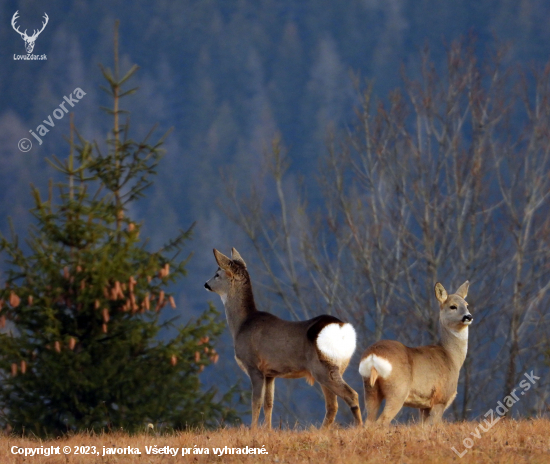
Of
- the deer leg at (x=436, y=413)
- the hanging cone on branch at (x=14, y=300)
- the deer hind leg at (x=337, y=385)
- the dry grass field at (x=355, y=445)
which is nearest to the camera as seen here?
the dry grass field at (x=355, y=445)

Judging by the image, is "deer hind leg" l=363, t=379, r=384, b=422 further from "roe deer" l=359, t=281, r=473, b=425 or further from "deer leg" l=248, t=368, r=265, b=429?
"deer leg" l=248, t=368, r=265, b=429

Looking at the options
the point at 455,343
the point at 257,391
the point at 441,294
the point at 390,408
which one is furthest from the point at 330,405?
the point at 441,294

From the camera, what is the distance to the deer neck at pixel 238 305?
10156 millimetres

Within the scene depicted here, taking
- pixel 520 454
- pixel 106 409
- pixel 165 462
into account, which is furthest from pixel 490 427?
pixel 106 409

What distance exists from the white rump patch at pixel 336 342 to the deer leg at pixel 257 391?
0.98m

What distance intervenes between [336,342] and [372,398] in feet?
3.44

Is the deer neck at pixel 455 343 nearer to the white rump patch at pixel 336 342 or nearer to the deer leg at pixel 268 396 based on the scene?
the white rump patch at pixel 336 342

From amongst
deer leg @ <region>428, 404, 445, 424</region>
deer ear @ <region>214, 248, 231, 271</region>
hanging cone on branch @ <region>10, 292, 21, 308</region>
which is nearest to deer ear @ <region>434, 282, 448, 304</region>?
deer leg @ <region>428, 404, 445, 424</region>

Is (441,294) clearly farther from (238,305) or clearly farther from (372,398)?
(238,305)

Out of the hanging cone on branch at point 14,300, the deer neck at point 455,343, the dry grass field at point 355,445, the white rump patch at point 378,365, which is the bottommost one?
the dry grass field at point 355,445

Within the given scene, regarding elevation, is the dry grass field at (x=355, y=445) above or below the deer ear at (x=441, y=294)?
below

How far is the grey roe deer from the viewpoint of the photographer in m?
8.99

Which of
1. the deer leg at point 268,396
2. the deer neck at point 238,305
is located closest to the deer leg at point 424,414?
the deer leg at point 268,396

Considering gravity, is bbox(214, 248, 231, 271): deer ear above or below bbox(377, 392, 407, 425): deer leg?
above
